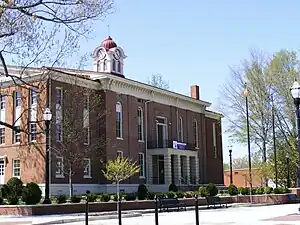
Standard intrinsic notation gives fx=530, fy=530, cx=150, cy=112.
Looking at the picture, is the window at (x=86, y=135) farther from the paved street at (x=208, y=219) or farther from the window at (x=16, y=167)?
the paved street at (x=208, y=219)

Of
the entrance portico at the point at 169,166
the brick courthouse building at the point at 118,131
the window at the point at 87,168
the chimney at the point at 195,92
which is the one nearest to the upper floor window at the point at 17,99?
the brick courthouse building at the point at 118,131

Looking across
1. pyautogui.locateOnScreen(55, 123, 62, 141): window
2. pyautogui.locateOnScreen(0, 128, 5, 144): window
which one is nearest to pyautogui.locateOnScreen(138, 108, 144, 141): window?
pyautogui.locateOnScreen(55, 123, 62, 141): window

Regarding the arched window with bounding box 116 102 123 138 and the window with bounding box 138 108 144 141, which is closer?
the arched window with bounding box 116 102 123 138

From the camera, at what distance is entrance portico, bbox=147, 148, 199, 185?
55.1 m

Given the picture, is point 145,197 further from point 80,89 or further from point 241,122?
point 241,122

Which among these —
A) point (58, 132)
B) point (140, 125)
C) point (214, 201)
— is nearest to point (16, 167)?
point (58, 132)

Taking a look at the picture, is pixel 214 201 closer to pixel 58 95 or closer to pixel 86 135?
pixel 86 135

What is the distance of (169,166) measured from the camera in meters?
55.2

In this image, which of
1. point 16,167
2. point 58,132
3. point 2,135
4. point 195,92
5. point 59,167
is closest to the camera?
point 58,132

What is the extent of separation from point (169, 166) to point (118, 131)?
7.31m

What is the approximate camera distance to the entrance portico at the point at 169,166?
181 feet

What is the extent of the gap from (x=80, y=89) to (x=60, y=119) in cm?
332

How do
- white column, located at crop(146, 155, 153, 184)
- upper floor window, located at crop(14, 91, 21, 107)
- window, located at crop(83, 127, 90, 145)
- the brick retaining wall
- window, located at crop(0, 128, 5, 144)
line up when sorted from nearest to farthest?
the brick retaining wall < window, located at crop(83, 127, 90, 145) < upper floor window, located at crop(14, 91, 21, 107) < window, located at crop(0, 128, 5, 144) < white column, located at crop(146, 155, 153, 184)

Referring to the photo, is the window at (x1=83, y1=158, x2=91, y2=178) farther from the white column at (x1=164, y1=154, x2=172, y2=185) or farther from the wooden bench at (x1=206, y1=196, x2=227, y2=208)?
the wooden bench at (x1=206, y1=196, x2=227, y2=208)
